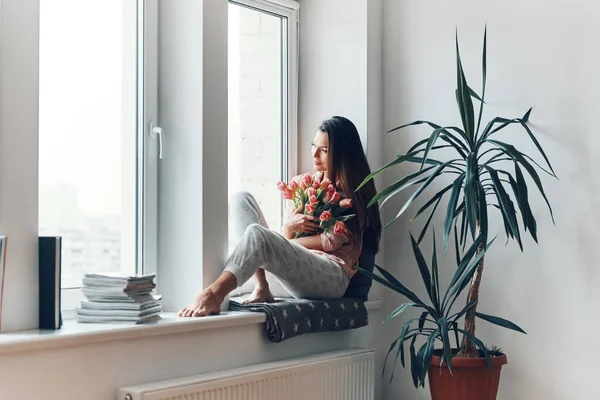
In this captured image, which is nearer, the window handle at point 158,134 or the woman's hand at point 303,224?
the window handle at point 158,134

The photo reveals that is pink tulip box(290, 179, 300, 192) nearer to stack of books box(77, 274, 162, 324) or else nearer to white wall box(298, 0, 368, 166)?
white wall box(298, 0, 368, 166)

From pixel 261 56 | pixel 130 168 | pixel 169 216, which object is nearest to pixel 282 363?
pixel 169 216

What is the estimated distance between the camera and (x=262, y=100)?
138 inches

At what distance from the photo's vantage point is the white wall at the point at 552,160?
9.84ft

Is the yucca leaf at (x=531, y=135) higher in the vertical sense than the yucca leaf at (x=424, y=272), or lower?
higher

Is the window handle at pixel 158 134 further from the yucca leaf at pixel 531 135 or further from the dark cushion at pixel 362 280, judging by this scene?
the yucca leaf at pixel 531 135

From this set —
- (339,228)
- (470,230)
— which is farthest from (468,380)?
(339,228)

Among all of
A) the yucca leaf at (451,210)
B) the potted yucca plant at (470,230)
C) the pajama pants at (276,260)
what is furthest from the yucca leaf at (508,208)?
the pajama pants at (276,260)

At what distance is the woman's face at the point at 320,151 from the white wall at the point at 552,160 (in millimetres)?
519

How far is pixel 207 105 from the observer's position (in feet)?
9.45

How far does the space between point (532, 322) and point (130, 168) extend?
173 centimetres

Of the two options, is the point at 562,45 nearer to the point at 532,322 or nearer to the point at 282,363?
the point at 532,322

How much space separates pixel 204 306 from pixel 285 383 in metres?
0.42

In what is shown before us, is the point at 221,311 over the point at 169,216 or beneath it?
beneath
